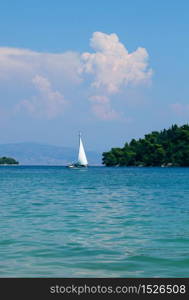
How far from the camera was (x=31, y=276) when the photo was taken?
57.1 ft

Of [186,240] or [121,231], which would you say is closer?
[186,240]

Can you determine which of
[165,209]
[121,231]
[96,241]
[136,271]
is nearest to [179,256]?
[136,271]

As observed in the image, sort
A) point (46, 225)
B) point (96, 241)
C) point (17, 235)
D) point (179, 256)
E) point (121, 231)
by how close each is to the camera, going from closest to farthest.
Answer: point (179, 256)
point (96, 241)
point (17, 235)
point (121, 231)
point (46, 225)

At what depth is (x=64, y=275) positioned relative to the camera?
17.5m

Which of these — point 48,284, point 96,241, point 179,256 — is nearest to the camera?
point 48,284

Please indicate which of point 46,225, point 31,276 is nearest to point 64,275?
point 31,276

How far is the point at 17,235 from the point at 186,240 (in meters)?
7.44

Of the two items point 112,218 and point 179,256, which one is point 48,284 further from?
point 112,218

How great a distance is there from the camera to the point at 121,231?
90.9ft

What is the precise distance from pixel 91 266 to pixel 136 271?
1560mm

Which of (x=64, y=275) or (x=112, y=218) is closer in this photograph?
(x=64, y=275)

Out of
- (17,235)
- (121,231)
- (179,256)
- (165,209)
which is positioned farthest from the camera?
(165,209)

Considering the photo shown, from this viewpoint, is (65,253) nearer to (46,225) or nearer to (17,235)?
(17,235)

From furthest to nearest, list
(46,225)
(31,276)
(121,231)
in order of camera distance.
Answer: (46,225)
(121,231)
(31,276)
